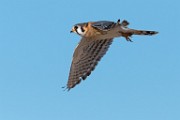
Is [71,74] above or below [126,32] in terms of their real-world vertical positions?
below

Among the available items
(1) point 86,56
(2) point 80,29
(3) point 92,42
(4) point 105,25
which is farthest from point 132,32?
(1) point 86,56

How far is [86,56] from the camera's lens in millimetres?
12172

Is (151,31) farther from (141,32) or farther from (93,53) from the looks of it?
(93,53)

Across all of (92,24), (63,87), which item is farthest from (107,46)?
→ (63,87)

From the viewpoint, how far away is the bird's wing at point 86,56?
A: 38.2ft

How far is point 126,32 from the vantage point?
1088 cm

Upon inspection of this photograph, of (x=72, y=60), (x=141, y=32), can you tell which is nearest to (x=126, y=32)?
(x=141, y=32)

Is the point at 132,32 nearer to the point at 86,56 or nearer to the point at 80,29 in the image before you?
the point at 80,29

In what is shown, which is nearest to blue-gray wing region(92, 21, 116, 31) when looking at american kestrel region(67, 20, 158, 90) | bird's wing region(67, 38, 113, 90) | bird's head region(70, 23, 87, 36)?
american kestrel region(67, 20, 158, 90)

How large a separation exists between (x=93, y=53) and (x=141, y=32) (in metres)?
1.81

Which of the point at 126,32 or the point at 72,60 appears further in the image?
the point at 72,60

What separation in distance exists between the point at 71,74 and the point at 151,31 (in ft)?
8.23

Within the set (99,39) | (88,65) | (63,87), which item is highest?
(99,39)

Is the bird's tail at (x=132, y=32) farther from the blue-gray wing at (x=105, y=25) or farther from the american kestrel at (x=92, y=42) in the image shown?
the blue-gray wing at (x=105, y=25)
